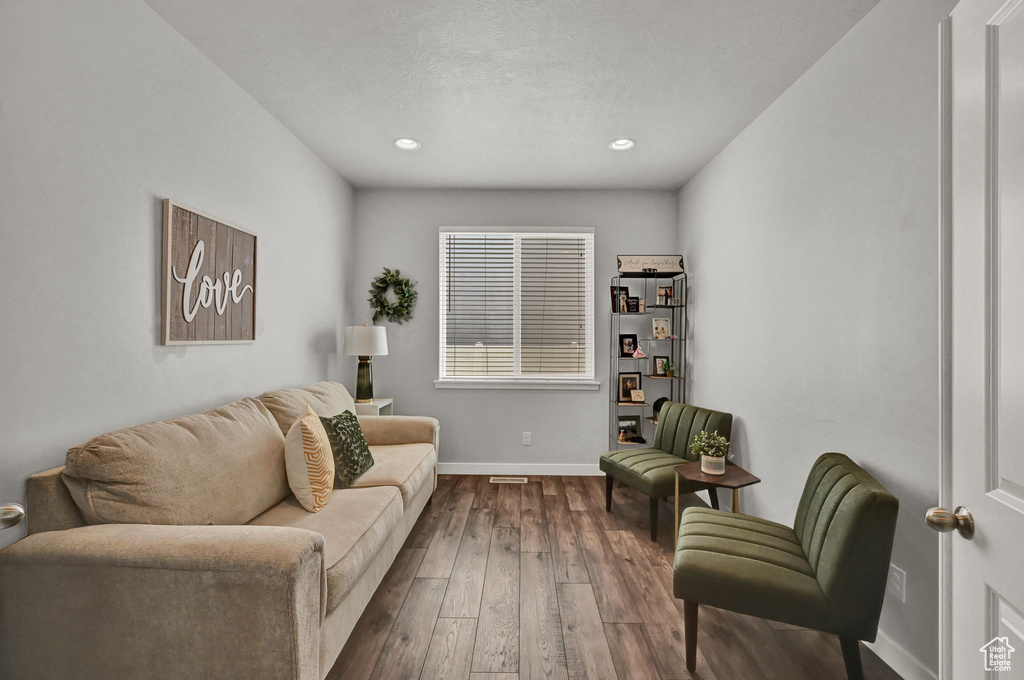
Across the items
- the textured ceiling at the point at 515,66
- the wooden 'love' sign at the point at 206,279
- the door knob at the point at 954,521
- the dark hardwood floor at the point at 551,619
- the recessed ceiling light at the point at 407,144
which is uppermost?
the recessed ceiling light at the point at 407,144

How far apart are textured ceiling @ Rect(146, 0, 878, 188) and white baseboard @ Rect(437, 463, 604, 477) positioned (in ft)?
8.40

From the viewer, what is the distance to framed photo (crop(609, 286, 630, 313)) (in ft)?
12.7

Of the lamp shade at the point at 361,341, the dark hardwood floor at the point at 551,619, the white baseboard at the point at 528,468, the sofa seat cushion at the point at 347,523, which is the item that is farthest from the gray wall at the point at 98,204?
the white baseboard at the point at 528,468

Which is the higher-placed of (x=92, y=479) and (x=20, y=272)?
(x=20, y=272)

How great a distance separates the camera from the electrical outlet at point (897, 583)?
177 centimetres

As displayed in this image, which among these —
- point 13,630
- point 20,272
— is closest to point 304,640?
point 13,630

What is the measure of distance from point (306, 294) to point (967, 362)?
3343 millimetres

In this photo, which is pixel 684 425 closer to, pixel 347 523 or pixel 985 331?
pixel 347 523

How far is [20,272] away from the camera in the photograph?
56.4 inches

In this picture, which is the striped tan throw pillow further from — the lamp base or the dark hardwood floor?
the lamp base

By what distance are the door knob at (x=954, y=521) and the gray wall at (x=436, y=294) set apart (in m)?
3.30

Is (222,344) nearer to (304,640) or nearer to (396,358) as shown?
(304,640)

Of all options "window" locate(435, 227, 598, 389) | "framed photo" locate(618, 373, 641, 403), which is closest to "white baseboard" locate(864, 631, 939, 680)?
"framed photo" locate(618, 373, 641, 403)

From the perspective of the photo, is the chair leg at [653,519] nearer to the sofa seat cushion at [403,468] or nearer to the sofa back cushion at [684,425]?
the sofa back cushion at [684,425]
